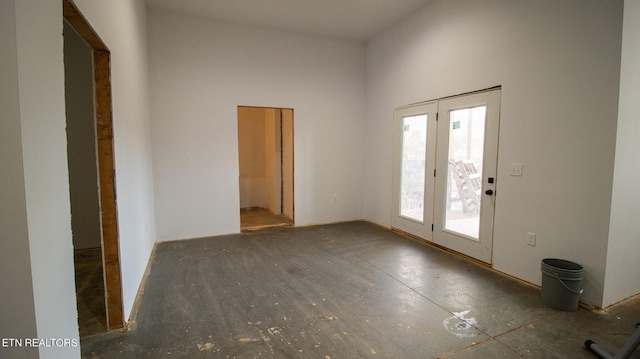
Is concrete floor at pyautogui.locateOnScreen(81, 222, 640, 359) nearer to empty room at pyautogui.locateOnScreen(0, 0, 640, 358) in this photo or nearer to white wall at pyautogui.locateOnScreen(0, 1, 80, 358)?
empty room at pyautogui.locateOnScreen(0, 0, 640, 358)

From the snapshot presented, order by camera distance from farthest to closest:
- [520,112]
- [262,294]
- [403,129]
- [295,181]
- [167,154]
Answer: [295,181]
[403,129]
[167,154]
[520,112]
[262,294]

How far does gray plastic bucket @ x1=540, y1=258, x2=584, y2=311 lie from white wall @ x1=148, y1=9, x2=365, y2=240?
3613 millimetres

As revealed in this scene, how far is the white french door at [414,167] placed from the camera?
4.43m

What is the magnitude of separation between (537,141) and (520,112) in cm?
36

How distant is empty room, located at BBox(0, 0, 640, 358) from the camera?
4.29ft

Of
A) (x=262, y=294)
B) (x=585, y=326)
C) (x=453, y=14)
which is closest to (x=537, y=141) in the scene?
(x=585, y=326)

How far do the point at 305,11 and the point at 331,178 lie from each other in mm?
2841

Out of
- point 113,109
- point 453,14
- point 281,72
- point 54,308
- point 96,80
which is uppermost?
point 453,14

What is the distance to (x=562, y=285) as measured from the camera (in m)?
2.64

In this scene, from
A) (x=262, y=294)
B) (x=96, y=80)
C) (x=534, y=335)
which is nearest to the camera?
(x=96, y=80)

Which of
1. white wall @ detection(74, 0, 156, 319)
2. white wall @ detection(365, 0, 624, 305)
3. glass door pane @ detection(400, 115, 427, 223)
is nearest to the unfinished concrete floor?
white wall @ detection(74, 0, 156, 319)

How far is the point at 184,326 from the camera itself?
242 centimetres

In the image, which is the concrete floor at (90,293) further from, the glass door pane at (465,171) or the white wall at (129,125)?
the glass door pane at (465,171)

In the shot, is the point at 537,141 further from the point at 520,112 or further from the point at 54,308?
the point at 54,308
